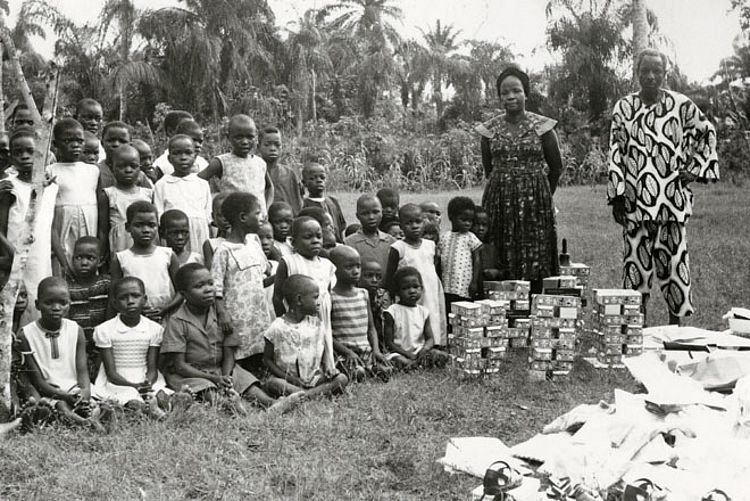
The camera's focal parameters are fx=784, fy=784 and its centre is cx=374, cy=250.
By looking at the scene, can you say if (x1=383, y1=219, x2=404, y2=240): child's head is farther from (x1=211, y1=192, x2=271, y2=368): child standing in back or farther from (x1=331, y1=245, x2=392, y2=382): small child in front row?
(x1=211, y1=192, x2=271, y2=368): child standing in back

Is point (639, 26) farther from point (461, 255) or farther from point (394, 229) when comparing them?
point (461, 255)

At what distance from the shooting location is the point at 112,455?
379 cm

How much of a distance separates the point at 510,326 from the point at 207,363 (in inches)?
89.9

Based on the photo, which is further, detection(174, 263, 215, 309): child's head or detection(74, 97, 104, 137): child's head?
detection(74, 97, 104, 137): child's head

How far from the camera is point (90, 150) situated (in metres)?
5.65

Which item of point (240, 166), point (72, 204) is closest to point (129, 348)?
point (72, 204)

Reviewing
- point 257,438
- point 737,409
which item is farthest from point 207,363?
point 737,409

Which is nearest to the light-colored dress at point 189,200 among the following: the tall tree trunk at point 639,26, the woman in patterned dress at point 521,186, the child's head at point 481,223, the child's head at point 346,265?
the child's head at point 346,265

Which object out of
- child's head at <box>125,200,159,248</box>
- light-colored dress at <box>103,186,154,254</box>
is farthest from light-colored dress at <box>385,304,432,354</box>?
light-colored dress at <box>103,186,154,254</box>

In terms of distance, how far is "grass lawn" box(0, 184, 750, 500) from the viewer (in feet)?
11.5

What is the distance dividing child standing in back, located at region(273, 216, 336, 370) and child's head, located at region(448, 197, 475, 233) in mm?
1210

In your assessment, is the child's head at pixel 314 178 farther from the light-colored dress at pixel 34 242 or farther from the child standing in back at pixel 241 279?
the light-colored dress at pixel 34 242

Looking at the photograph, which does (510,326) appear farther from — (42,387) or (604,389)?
(42,387)

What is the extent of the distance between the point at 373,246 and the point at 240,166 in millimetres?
1192
